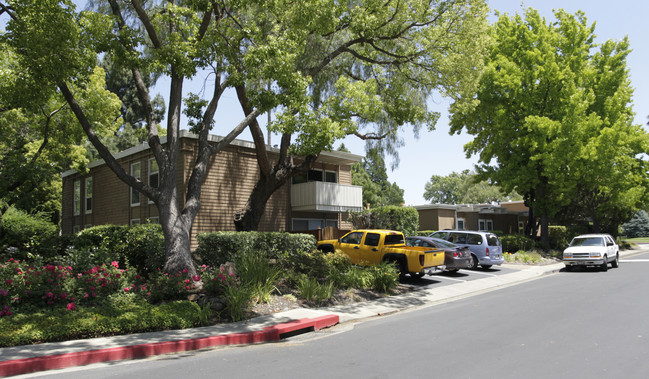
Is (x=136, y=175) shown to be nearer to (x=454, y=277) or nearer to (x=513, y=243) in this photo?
(x=454, y=277)

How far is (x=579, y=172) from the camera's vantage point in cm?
2789

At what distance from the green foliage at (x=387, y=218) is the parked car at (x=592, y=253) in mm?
7558

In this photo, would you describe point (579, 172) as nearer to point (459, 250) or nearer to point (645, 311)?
point (459, 250)

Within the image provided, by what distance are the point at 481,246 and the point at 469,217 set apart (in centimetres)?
1714

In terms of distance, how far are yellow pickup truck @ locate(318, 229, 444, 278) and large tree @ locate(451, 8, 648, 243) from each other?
13084 mm

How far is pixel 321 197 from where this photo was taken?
22812 mm

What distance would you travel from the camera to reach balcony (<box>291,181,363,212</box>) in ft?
74.7

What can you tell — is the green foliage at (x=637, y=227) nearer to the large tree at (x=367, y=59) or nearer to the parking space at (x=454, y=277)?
the parking space at (x=454, y=277)

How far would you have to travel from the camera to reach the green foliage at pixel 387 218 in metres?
24.1

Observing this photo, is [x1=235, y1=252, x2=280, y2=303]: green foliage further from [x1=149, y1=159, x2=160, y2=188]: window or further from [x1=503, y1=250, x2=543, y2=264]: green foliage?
[x1=503, y1=250, x2=543, y2=264]: green foliage

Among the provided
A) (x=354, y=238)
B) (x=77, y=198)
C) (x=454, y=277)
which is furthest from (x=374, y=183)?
(x=354, y=238)

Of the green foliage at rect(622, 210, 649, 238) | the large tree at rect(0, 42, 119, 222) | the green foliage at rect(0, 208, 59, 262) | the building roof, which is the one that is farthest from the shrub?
the green foliage at rect(622, 210, 649, 238)

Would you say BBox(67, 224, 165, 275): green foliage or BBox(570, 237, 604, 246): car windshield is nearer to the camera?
BBox(67, 224, 165, 275): green foliage

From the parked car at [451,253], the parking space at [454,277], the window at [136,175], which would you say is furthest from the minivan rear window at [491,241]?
the window at [136,175]
